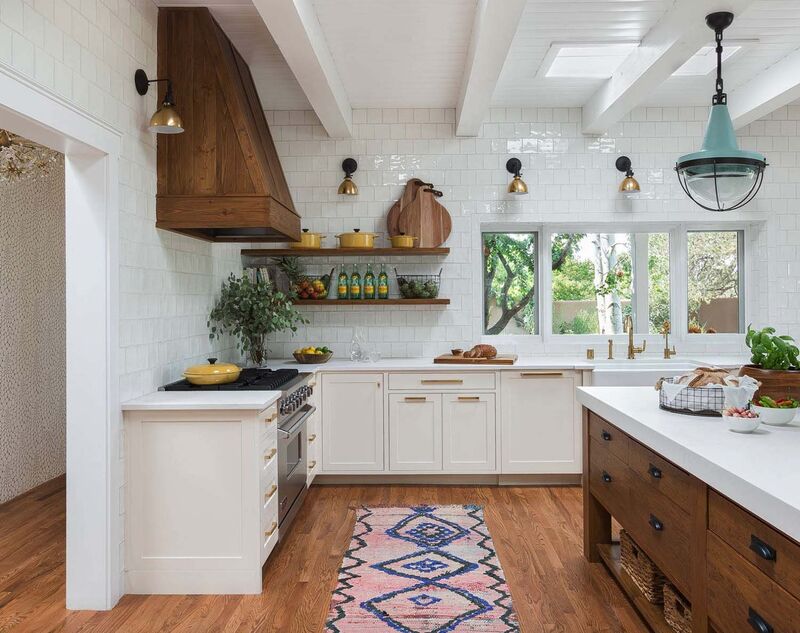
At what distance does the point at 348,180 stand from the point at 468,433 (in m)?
2.24

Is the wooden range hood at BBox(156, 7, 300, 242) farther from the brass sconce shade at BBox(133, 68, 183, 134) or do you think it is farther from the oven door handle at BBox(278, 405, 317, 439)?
the oven door handle at BBox(278, 405, 317, 439)

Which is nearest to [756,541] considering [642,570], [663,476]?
[663,476]

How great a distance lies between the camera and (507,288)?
5.62 m

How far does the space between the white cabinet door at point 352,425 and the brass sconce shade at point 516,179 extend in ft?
6.08

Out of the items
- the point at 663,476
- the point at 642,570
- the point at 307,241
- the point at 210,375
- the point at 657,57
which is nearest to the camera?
the point at 663,476

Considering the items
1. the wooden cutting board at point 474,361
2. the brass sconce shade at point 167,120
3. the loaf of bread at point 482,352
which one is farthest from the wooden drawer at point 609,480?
the brass sconce shade at point 167,120

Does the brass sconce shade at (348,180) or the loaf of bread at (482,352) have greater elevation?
the brass sconce shade at (348,180)

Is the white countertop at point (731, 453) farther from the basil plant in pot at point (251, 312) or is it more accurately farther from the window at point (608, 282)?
the window at point (608, 282)

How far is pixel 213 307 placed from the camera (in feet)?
→ 14.7

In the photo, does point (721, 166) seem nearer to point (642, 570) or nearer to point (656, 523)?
point (656, 523)

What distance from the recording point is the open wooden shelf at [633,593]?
249cm

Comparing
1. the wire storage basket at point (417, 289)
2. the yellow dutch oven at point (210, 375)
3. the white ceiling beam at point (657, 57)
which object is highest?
the white ceiling beam at point (657, 57)

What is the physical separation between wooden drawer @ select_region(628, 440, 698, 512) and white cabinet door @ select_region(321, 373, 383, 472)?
2.41 m

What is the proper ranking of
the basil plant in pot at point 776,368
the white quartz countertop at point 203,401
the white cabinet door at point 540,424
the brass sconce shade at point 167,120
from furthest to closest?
the white cabinet door at point 540,424, the brass sconce shade at point 167,120, the white quartz countertop at point 203,401, the basil plant in pot at point 776,368
